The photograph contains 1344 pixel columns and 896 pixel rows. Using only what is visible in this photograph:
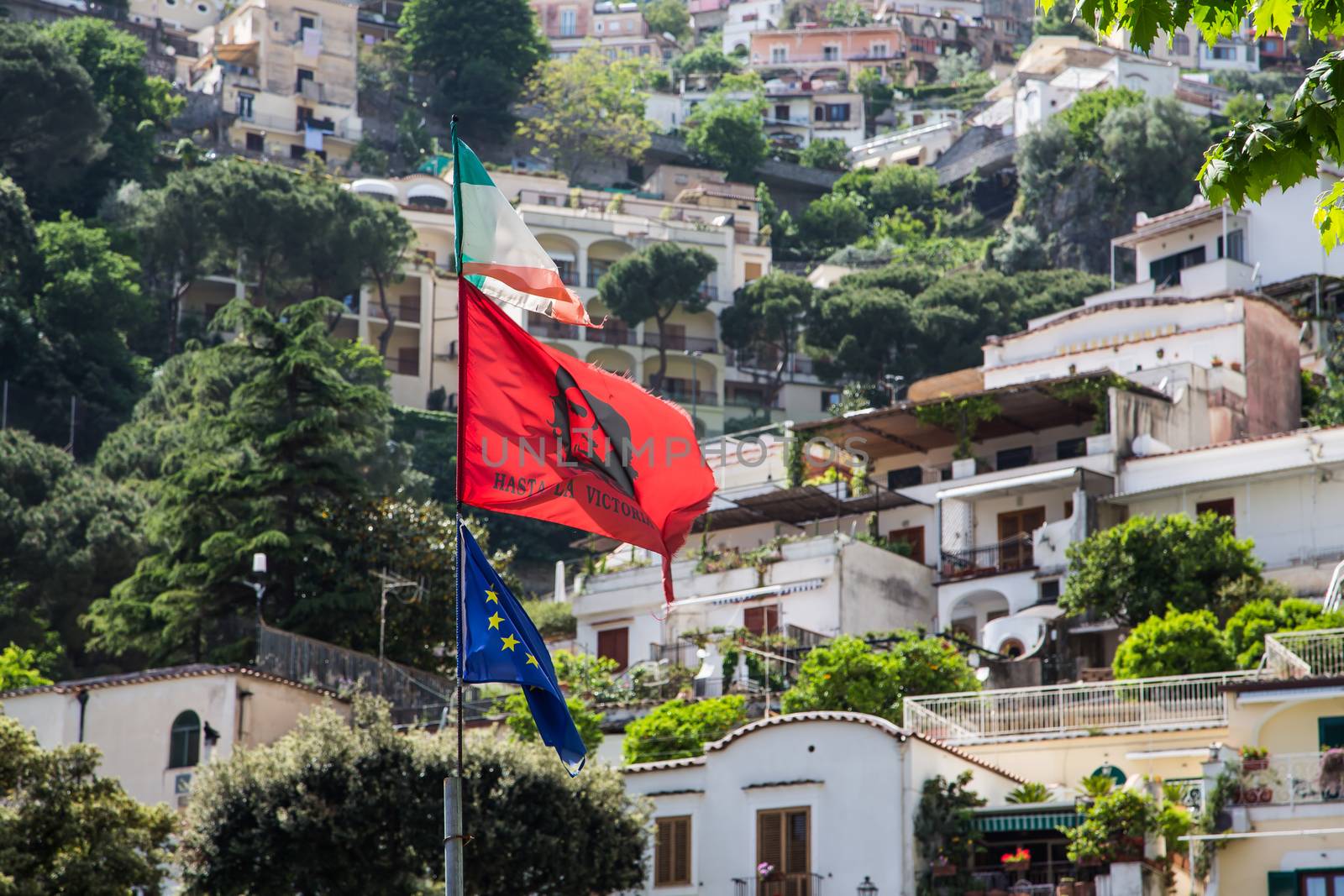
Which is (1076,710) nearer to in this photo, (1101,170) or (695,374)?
(695,374)

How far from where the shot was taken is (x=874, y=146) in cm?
14050

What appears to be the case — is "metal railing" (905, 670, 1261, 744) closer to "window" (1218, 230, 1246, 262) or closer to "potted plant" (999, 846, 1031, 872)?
"potted plant" (999, 846, 1031, 872)

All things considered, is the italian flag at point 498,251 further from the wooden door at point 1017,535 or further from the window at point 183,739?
the wooden door at point 1017,535

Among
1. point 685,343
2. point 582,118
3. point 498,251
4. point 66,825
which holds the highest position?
point 582,118

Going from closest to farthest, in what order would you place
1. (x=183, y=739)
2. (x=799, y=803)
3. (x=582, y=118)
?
1. (x=799, y=803)
2. (x=183, y=739)
3. (x=582, y=118)

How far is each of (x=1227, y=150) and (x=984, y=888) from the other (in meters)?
25.0

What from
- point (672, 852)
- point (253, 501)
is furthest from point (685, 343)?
point (672, 852)

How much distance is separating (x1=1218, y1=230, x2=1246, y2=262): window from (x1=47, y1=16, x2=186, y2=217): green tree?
5101 centimetres

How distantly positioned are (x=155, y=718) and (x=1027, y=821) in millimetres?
14817

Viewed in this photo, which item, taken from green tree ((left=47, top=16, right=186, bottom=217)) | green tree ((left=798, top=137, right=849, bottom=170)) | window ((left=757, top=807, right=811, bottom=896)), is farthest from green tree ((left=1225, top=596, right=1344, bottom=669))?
green tree ((left=798, top=137, right=849, bottom=170))

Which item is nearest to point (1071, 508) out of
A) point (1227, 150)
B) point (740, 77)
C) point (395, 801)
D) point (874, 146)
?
point (395, 801)

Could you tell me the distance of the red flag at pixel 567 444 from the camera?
15047 millimetres

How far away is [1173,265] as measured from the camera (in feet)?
223

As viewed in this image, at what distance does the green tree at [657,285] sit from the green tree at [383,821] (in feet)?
206
